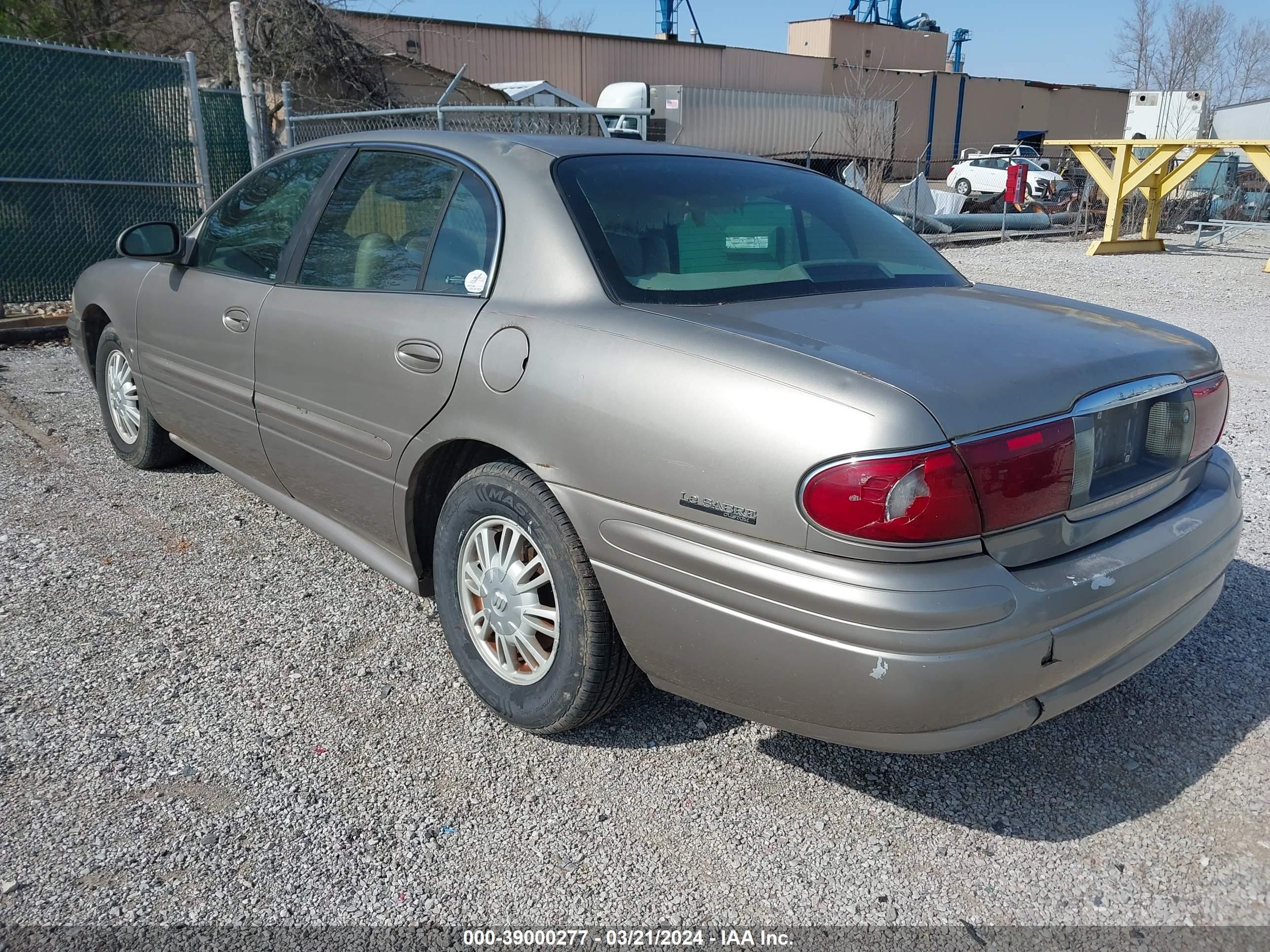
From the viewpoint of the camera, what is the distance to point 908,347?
2213mm

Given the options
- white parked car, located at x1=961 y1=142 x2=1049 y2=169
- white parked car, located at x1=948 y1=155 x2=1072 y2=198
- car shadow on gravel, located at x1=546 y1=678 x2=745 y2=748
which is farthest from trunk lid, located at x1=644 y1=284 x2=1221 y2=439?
white parked car, located at x1=961 y1=142 x2=1049 y2=169

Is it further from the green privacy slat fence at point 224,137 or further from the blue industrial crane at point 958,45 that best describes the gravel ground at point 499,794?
the blue industrial crane at point 958,45

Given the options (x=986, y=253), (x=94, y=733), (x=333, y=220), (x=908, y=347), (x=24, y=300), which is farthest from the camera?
(x=986, y=253)

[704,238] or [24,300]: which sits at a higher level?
[704,238]

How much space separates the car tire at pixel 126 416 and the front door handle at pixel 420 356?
2.40 metres

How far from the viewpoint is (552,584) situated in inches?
100

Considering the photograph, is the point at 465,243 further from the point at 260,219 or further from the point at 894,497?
the point at 894,497

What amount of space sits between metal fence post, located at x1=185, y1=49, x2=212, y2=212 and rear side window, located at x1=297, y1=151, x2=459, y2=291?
7.00m

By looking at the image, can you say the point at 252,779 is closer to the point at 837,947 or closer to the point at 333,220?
the point at 837,947

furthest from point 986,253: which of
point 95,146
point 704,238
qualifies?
point 704,238

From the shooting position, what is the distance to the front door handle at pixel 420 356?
2.74 meters

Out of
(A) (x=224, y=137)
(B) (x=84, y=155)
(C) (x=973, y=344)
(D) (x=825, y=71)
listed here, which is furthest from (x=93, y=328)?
(D) (x=825, y=71)

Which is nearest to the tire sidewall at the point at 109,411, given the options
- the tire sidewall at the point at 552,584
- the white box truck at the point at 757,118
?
the tire sidewall at the point at 552,584

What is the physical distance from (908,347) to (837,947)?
131cm
